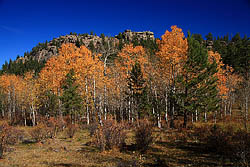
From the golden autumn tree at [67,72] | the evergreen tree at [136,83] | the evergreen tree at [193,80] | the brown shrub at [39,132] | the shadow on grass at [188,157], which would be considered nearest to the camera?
the shadow on grass at [188,157]

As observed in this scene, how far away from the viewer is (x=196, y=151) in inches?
358

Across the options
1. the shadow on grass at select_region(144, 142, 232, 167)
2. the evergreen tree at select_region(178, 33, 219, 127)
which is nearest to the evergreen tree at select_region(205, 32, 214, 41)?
the evergreen tree at select_region(178, 33, 219, 127)

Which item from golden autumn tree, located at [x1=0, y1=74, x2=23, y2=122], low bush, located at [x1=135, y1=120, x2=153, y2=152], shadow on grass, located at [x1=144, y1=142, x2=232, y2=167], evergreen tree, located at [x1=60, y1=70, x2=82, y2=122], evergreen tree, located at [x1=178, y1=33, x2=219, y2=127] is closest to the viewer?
shadow on grass, located at [x1=144, y1=142, x2=232, y2=167]

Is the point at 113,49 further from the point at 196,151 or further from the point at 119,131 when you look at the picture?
the point at 196,151

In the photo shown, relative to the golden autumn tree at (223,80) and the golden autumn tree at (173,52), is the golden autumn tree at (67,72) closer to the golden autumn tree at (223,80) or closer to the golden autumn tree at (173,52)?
the golden autumn tree at (173,52)

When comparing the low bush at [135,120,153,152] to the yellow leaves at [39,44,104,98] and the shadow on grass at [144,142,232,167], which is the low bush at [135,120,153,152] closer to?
the shadow on grass at [144,142,232,167]

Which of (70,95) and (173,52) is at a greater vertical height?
(173,52)

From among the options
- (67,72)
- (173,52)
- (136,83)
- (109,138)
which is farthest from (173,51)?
(67,72)

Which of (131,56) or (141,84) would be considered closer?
(141,84)

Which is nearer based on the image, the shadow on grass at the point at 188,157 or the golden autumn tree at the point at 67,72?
the shadow on grass at the point at 188,157

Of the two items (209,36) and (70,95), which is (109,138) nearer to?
(70,95)

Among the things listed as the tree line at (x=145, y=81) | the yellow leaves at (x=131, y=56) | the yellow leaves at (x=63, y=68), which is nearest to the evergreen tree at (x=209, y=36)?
the tree line at (x=145, y=81)

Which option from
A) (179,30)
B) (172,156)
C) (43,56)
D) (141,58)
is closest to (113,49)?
(141,58)

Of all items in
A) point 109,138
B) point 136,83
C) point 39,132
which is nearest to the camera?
point 109,138
